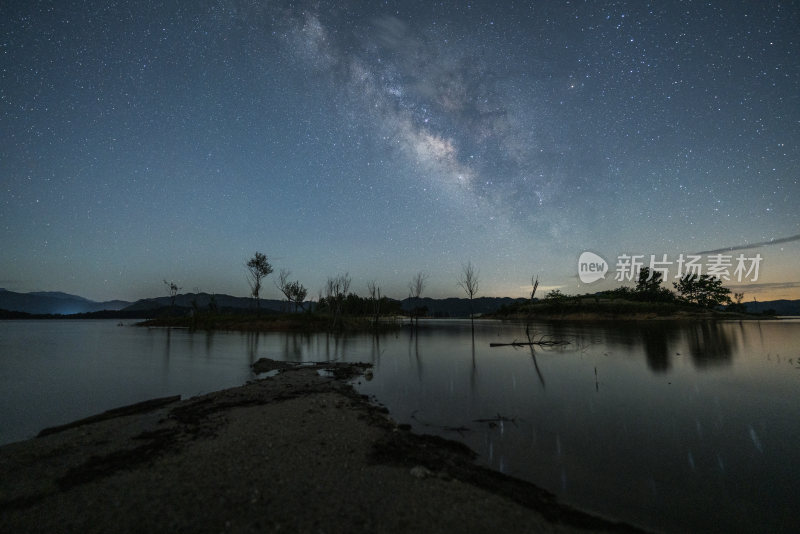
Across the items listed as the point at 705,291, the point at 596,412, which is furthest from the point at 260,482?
the point at 705,291

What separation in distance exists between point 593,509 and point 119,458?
897 centimetres

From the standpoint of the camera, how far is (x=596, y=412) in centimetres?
1115

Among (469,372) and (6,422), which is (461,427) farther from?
(6,422)

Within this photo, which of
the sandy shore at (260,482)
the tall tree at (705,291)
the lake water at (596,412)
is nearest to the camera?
the sandy shore at (260,482)

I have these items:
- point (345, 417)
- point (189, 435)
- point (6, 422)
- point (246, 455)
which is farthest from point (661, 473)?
point (6, 422)

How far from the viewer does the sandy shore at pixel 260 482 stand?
4.45 m

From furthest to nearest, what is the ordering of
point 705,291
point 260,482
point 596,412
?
point 705,291 < point 596,412 < point 260,482

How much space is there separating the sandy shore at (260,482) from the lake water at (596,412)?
1475 millimetres

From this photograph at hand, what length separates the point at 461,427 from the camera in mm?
9461

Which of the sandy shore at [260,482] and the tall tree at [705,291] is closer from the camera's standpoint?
the sandy shore at [260,482]

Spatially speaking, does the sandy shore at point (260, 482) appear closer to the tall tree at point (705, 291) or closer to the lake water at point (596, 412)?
the lake water at point (596, 412)

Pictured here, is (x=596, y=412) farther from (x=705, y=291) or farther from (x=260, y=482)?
(x=705, y=291)

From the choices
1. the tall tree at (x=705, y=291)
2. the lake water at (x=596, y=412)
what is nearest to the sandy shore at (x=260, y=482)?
the lake water at (x=596, y=412)

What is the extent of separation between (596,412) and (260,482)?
35.6 feet
